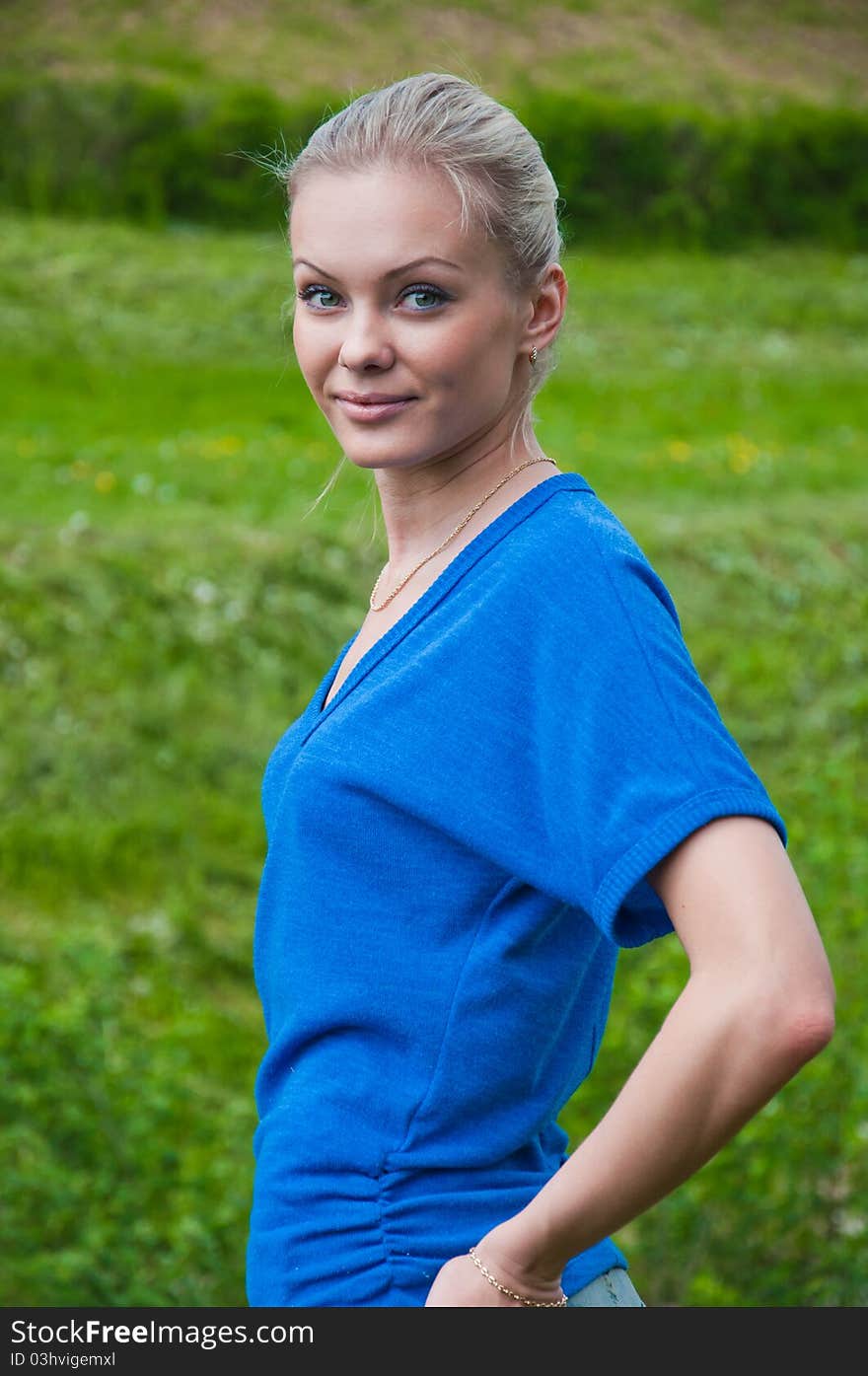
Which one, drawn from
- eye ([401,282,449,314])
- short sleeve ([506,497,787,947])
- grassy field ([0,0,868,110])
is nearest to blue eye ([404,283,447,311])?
eye ([401,282,449,314])

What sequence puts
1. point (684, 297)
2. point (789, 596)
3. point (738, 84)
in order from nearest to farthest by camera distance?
point (789, 596) < point (684, 297) < point (738, 84)

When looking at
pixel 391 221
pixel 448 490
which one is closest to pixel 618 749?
pixel 448 490

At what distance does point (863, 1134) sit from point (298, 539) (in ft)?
12.2

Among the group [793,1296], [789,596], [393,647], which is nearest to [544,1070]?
[393,647]

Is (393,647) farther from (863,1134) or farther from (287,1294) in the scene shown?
(863,1134)

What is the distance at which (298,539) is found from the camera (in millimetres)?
6586

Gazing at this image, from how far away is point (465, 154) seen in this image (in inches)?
54.2

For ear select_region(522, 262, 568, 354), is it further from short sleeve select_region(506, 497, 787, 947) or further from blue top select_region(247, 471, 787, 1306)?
short sleeve select_region(506, 497, 787, 947)

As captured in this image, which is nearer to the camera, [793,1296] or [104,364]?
A: [793,1296]

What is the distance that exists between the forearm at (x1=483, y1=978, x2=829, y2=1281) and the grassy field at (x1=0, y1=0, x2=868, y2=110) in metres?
14.4

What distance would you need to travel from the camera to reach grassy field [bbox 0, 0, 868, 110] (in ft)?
48.6

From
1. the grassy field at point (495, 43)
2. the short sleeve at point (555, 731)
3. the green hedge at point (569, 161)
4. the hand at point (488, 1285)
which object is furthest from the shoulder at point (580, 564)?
the grassy field at point (495, 43)

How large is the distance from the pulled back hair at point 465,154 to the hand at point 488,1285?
815 millimetres

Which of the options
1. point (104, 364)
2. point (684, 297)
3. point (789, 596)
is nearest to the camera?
point (789, 596)
